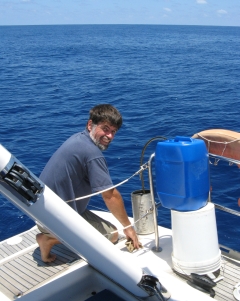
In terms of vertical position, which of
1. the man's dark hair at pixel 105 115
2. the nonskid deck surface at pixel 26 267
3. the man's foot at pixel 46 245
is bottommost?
the nonskid deck surface at pixel 26 267

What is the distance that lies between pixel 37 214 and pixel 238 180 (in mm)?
7006

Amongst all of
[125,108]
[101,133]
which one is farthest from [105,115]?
[125,108]

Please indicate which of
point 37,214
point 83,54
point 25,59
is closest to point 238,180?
point 37,214

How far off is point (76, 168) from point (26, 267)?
1013 millimetres

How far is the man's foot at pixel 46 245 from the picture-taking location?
362cm

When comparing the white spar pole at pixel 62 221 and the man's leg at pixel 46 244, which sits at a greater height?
the white spar pole at pixel 62 221

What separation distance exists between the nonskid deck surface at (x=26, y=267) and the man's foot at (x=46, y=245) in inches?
1.8

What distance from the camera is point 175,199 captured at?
337cm

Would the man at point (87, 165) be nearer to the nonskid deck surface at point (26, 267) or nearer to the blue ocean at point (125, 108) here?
the nonskid deck surface at point (26, 267)

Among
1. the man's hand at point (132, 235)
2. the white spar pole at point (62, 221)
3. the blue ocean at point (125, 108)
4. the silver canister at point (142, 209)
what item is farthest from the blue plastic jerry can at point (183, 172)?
the blue ocean at point (125, 108)

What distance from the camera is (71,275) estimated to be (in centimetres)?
305

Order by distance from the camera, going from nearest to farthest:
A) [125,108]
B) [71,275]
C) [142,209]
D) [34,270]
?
[71,275] < [34,270] < [142,209] < [125,108]

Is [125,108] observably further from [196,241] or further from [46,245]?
[196,241]

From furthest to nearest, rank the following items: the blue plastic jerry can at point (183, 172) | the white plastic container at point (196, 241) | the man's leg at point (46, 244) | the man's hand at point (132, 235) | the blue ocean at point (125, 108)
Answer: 1. the blue ocean at point (125, 108)
2. the man's hand at point (132, 235)
3. the man's leg at point (46, 244)
4. the white plastic container at point (196, 241)
5. the blue plastic jerry can at point (183, 172)
